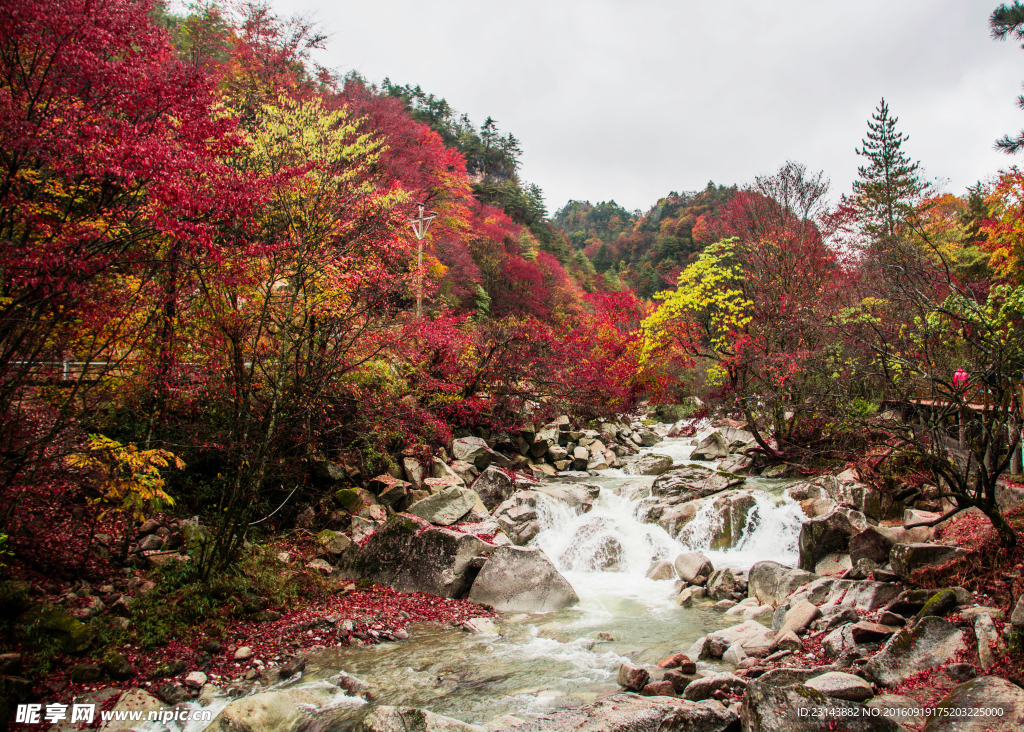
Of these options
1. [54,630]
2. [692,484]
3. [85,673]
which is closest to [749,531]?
[692,484]

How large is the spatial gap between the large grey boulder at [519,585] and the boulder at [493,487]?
11.5ft

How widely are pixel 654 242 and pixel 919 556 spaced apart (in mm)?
61534

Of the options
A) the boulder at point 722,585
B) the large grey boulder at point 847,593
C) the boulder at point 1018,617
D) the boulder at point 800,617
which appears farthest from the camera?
the boulder at point 722,585

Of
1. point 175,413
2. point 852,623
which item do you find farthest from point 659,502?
point 175,413

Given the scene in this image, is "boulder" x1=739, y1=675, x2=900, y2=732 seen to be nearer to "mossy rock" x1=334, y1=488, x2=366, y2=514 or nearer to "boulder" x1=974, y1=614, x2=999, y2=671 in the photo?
"boulder" x1=974, y1=614, x2=999, y2=671

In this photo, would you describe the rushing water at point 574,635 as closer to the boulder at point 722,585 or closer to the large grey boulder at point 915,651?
the boulder at point 722,585

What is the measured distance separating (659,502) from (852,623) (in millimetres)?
6415

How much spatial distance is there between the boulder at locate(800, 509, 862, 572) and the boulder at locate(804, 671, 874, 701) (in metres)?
4.66

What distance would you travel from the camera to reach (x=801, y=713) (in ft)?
13.4

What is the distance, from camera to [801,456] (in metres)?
14.1

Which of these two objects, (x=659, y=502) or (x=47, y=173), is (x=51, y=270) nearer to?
(x=47, y=173)

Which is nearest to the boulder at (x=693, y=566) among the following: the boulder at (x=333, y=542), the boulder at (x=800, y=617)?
the boulder at (x=800, y=617)

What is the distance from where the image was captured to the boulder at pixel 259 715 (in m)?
4.43

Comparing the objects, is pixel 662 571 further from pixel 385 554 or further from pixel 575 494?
pixel 385 554
